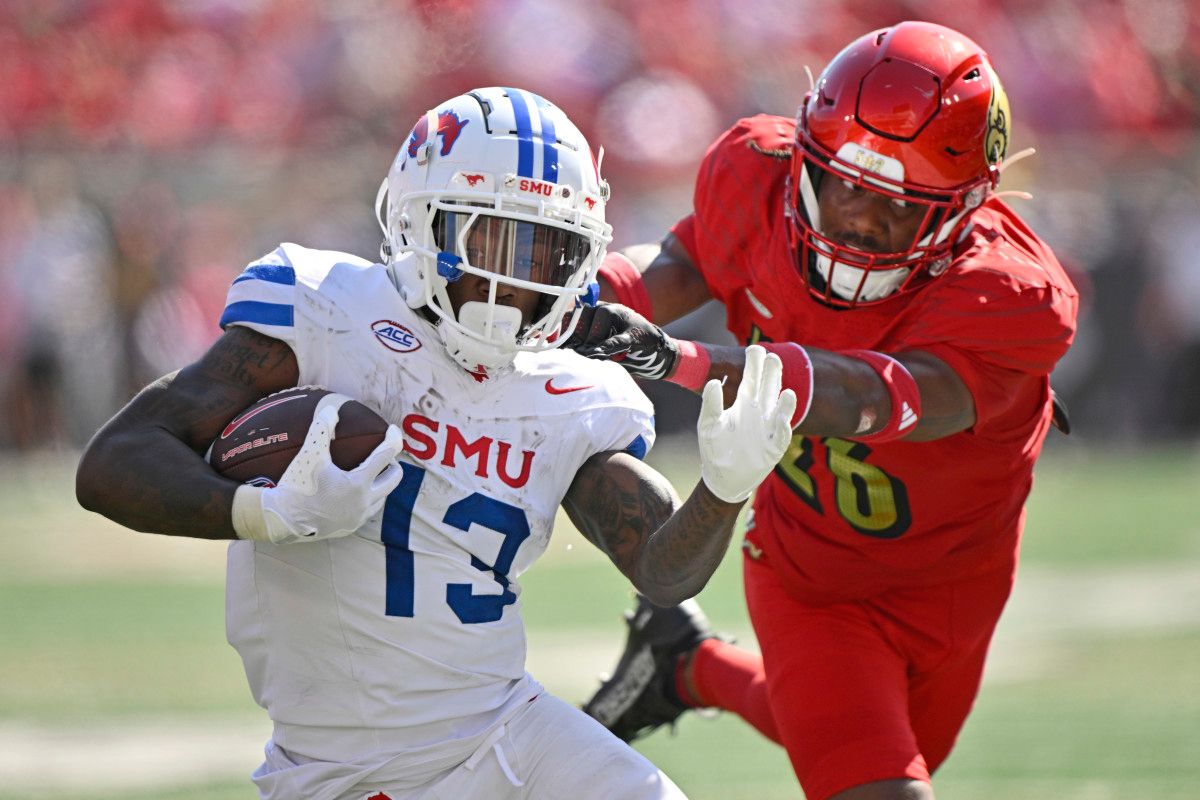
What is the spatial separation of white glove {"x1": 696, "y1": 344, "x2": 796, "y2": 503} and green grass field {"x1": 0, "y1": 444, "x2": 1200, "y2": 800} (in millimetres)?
2214

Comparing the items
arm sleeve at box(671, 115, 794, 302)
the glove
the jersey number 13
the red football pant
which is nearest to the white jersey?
the jersey number 13

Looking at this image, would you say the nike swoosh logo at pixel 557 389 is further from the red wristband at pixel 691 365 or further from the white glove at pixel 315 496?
the white glove at pixel 315 496

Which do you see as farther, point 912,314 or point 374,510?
point 912,314

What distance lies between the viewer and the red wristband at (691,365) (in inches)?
125

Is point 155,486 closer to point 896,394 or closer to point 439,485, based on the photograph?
point 439,485

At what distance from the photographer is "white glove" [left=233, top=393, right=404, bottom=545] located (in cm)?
275

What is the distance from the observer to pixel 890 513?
12.1 ft

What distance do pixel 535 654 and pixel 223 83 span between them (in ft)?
28.3

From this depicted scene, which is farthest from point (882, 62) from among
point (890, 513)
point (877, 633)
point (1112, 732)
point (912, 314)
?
point (1112, 732)

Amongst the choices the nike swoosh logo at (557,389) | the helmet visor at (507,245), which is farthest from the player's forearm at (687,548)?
the helmet visor at (507,245)

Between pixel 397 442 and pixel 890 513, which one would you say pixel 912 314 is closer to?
pixel 890 513

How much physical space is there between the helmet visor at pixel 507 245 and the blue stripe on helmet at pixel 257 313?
0.33 meters

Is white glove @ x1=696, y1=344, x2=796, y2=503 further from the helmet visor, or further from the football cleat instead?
the football cleat

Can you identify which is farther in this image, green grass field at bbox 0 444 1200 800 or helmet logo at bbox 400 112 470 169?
green grass field at bbox 0 444 1200 800
